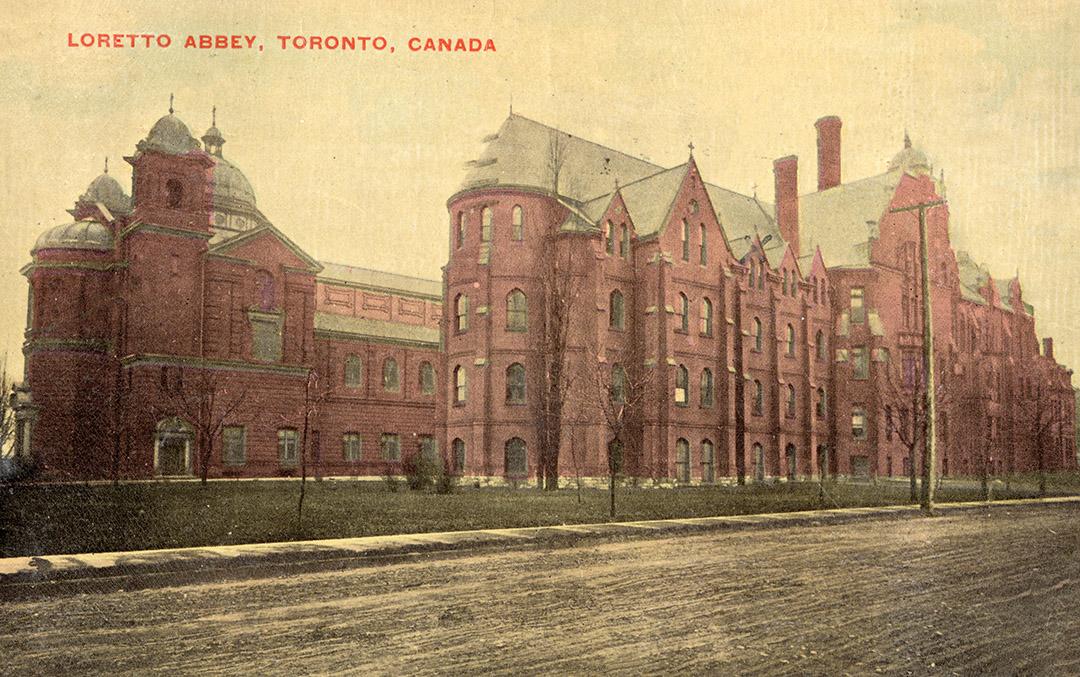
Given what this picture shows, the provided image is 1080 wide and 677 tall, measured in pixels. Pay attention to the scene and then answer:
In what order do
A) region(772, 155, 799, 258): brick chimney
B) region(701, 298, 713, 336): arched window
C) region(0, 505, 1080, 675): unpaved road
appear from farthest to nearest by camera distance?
region(772, 155, 799, 258): brick chimney
region(701, 298, 713, 336): arched window
region(0, 505, 1080, 675): unpaved road

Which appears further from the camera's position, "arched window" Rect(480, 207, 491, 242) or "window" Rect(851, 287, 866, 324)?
"window" Rect(851, 287, 866, 324)

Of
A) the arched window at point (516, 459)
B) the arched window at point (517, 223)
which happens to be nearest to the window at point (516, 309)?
the arched window at point (517, 223)

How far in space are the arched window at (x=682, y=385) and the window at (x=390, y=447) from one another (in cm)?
1818

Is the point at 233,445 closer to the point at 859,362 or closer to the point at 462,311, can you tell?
the point at 462,311

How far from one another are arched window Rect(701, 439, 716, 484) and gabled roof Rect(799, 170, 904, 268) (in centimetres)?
1387

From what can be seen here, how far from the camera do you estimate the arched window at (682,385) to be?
3809 centimetres

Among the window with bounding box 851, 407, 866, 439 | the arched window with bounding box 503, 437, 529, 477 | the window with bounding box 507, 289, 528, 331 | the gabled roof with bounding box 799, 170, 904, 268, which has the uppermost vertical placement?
the gabled roof with bounding box 799, 170, 904, 268

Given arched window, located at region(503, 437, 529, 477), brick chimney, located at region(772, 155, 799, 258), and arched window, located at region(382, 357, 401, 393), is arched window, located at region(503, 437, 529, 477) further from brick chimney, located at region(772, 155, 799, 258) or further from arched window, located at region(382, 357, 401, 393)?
brick chimney, located at region(772, 155, 799, 258)

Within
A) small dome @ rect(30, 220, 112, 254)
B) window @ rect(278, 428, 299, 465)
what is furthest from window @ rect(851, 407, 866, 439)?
small dome @ rect(30, 220, 112, 254)

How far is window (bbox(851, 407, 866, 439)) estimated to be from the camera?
45875 millimetres

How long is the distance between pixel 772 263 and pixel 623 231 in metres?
10.5

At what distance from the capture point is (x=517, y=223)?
117 feet

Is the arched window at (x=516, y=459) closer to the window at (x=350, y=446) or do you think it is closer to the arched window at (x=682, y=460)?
the arched window at (x=682, y=460)

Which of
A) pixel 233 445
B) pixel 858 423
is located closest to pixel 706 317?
pixel 858 423
